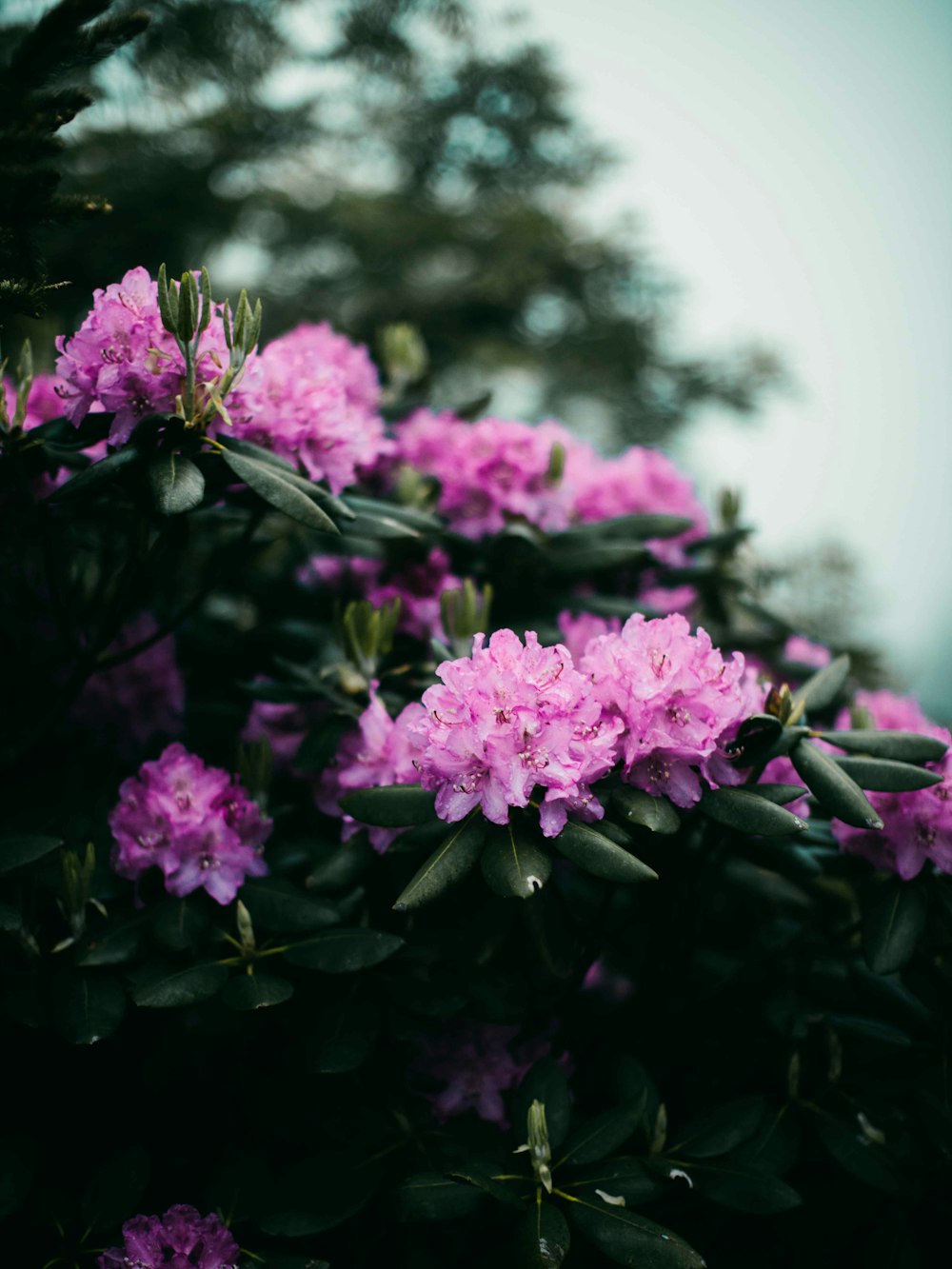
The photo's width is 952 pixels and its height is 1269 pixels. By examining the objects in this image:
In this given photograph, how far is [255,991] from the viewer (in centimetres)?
110

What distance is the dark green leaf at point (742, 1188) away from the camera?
43.2 inches

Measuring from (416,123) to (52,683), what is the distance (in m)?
2.78

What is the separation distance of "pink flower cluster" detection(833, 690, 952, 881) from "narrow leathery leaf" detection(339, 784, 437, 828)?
590mm

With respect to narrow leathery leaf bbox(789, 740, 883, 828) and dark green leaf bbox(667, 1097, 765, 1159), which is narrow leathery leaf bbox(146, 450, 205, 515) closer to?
narrow leathery leaf bbox(789, 740, 883, 828)

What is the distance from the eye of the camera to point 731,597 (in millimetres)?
2039

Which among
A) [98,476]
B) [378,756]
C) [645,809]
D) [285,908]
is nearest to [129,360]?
[98,476]

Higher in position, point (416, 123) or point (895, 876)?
point (416, 123)

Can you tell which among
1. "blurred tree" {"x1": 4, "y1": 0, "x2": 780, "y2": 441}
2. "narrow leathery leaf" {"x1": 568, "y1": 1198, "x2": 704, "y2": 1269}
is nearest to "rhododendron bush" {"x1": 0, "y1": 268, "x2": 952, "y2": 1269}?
"narrow leathery leaf" {"x1": 568, "y1": 1198, "x2": 704, "y2": 1269}

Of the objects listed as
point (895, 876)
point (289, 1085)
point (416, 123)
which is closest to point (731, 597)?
point (895, 876)

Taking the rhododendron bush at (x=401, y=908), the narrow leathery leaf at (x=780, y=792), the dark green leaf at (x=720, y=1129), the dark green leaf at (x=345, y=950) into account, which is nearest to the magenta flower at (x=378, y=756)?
the rhododendron bush at (x=401, y=908)

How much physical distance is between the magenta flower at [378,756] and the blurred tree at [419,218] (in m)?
1.42

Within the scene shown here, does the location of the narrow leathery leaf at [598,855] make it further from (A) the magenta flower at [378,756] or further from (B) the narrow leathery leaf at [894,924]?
(B) the narrow leathery leaf at [894,924]

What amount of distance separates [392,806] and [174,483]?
1.52 feet

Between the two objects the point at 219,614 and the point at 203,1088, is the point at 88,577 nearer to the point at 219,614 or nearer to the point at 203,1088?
the point at 219,614
